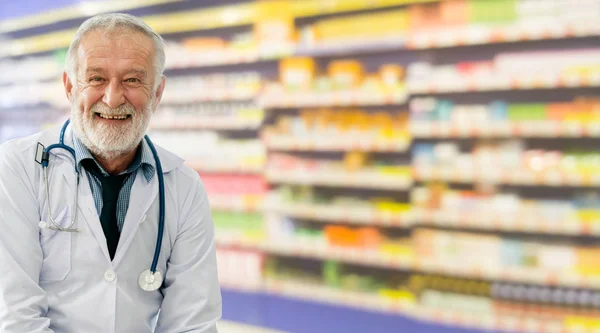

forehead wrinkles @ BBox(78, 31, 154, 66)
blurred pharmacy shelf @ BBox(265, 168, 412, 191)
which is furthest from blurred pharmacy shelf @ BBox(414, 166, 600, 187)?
forehead wrinkles @ BBox(78, 31, 154, 66)

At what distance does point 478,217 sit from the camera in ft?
12.6

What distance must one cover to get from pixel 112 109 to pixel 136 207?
31 cm

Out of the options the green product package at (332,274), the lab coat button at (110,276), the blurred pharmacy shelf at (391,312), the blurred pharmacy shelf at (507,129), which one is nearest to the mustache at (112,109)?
the lab coat button at (110,276)

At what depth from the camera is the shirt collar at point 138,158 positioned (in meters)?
1.75

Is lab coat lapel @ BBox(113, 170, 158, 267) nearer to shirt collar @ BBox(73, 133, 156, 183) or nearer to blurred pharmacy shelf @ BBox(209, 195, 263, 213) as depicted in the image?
shirt collar @ BBox(73, 133, 156, 183)

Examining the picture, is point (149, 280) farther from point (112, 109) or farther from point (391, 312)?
point (391, 312)

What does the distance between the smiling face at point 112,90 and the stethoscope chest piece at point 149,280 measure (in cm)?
38

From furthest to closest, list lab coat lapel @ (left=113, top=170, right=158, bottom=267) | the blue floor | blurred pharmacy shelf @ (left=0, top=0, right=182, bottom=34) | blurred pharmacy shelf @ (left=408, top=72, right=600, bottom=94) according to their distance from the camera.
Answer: blurred pharmacy shelf @ (left=0, top=0, right=182, bottom=34) → the blue floor → blurred pharmacy shelf @ (left=408, top=72, right=600, bottom=94) → lab coat lapel @ (left=113, top=170, right=158, bottom=267)

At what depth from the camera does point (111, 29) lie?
5.64 ft

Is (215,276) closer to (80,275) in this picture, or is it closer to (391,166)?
(80,275)

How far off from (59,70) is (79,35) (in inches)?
198

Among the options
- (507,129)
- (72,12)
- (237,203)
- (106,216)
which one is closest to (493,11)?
(507,129)

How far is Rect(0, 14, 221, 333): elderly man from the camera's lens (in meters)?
1.62

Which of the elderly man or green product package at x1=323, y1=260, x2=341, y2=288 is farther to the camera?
green product package at x1=323, y1=260, x2=341, y2=288
